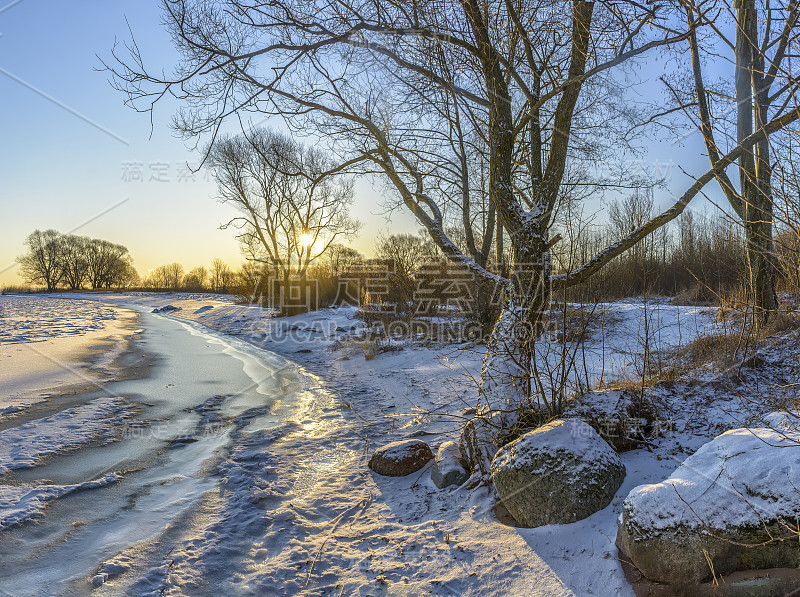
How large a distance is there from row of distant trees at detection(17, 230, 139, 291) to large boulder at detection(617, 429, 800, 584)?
234ft

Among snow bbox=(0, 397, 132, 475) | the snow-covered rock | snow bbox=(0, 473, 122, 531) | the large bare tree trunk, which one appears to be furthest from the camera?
the large bare tree trunk

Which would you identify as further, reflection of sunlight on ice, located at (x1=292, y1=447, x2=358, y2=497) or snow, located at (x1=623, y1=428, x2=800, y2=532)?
reflection of sunlight on ice, located at (x1=292, y1=447, x2=358, y2=497)

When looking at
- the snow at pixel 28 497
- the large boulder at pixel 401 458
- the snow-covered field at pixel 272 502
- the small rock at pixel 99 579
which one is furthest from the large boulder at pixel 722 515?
the snow at pixel 28 497

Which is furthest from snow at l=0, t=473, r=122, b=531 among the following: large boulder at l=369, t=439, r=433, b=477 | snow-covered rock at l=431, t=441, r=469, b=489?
snow-covered rock at l=431, t=441, r=469, b=489

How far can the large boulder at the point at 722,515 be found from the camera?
7.25 feet

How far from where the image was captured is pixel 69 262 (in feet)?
198

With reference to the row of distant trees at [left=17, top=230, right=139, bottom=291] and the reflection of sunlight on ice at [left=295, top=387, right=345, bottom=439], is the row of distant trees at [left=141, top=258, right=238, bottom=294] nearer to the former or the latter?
the row of distant trees at [left=17, top=230, right=139, bottom=291]

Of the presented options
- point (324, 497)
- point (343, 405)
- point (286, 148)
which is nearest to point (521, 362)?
point (324, 497)

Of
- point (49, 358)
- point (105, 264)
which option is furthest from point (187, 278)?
point (49, 358)

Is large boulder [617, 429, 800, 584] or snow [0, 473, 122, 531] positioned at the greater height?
large boulder [617, 429, 800, 584]

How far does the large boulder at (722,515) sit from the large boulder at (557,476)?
0.36 meters

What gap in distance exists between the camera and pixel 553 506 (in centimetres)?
300

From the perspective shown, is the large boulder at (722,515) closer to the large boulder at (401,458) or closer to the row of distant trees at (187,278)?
the large boulder at (401,458)

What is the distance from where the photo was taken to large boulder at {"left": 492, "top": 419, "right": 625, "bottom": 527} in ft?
9.75
